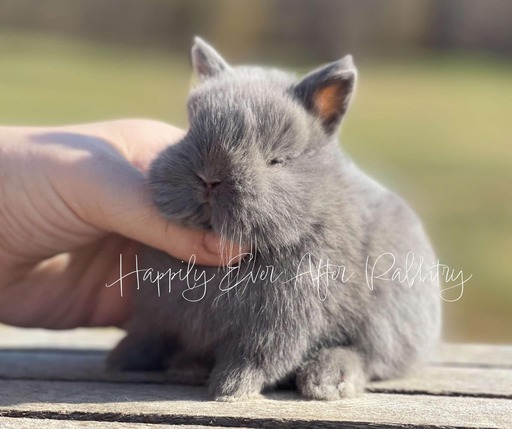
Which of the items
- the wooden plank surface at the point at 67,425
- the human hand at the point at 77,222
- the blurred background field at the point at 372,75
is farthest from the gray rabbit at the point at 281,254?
the blurred background field at the point at 372,75

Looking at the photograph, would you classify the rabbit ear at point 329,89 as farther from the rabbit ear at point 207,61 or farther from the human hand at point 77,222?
the human hand at point 77,222

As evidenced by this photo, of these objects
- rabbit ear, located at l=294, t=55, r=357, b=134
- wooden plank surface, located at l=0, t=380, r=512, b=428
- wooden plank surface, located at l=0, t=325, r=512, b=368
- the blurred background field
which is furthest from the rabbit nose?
the blurred background field

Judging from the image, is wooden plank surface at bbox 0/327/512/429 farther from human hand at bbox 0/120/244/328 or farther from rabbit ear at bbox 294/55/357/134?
rabbit ear at bbox 294/55/357/134

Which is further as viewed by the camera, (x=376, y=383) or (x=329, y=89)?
(x=376, y=383)

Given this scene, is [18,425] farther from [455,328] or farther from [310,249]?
[455,328]

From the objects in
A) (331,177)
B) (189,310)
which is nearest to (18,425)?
(189,310)

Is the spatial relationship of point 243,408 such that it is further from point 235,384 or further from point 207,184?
point 207,184

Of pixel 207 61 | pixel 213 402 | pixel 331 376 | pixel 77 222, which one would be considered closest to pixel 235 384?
pixel 213 402
